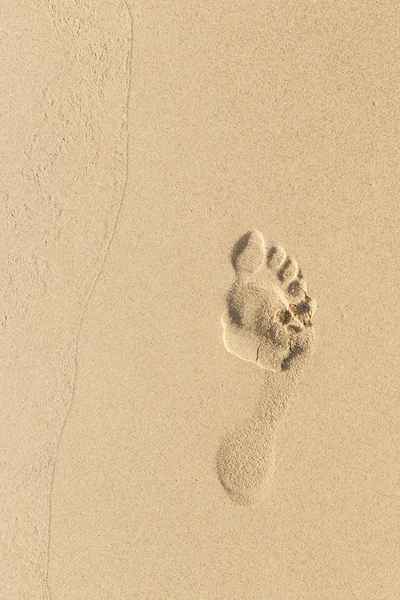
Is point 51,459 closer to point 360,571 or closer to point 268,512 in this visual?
point 268,512

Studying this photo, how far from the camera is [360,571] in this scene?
209cm

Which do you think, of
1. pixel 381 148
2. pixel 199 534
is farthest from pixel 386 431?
pixel 381 148

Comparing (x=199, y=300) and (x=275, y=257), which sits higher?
(x=275, y=257)

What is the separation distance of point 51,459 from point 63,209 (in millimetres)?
1154

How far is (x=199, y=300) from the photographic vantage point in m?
2.20

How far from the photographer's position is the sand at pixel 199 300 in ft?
6.90

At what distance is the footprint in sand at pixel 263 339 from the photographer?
84.0 inches

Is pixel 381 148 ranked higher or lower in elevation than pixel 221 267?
higher

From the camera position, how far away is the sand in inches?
82.8

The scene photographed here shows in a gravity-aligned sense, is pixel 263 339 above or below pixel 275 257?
below

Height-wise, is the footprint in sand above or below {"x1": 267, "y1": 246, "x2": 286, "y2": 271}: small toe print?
below

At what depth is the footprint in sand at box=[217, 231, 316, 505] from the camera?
2133 mm

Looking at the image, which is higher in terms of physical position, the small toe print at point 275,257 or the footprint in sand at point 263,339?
the small toe print at point 275,257

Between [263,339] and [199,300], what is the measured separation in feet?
1.08
